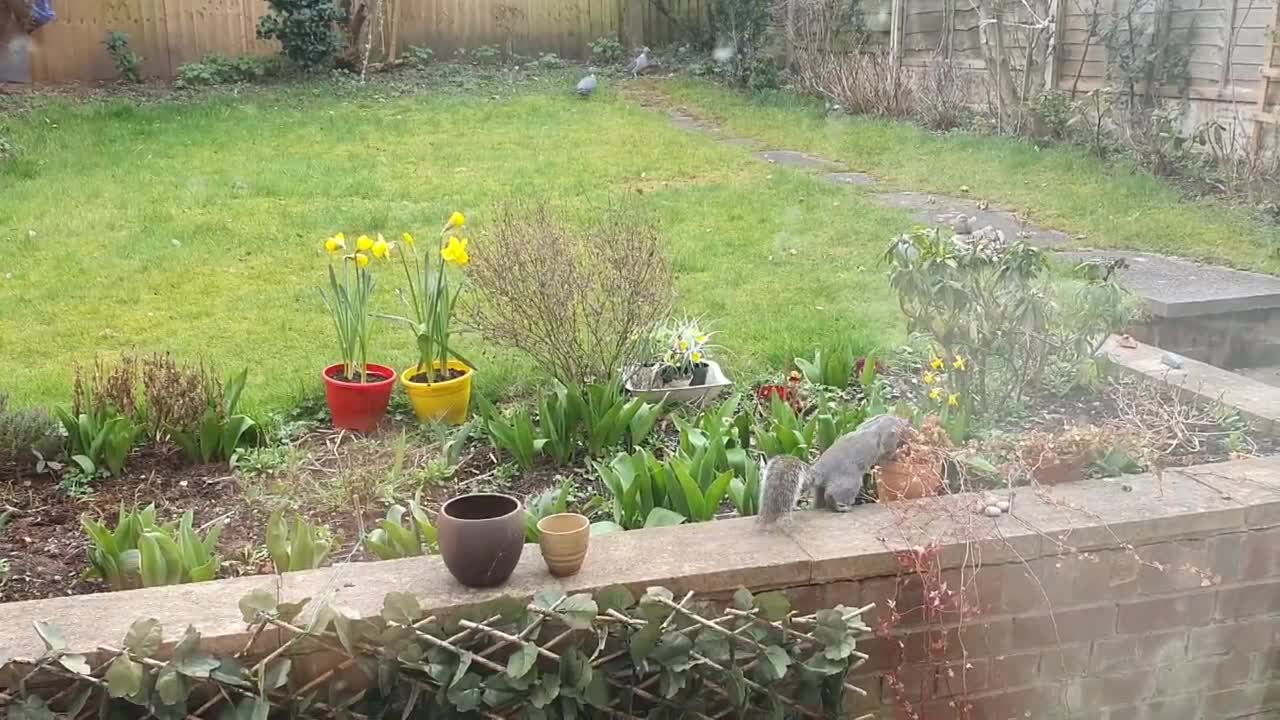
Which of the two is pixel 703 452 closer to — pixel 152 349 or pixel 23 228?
pixel 152 349

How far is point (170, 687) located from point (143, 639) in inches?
2.5

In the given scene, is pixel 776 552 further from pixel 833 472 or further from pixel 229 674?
pixel 229 674

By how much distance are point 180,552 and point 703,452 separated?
77cm

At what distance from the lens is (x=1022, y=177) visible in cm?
275

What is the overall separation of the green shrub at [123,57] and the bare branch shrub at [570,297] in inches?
46.4

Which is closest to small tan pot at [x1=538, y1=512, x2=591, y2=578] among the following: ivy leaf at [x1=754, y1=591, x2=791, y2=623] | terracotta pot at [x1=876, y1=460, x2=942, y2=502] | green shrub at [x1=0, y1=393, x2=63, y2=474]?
ivy leaf at [x1=754, y1=591, x2=791, y2=623]

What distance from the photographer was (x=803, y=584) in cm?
134

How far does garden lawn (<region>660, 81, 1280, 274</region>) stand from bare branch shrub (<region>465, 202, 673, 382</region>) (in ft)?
2.48

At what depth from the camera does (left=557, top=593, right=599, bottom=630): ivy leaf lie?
1217 mm

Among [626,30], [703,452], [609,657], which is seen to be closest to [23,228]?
[626,30]

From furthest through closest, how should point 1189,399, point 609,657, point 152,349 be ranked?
point 152,349 → point 1189,399 → point 609,657

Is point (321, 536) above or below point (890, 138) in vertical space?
below

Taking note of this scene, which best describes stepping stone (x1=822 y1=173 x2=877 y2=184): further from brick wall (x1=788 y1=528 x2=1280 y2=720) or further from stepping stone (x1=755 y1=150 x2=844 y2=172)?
brick wall (x1=788 y1=528 x2=1280 y2=720)

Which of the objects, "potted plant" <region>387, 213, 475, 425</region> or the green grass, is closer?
"potted plant" <region>387, 213, 475, 425</region>
